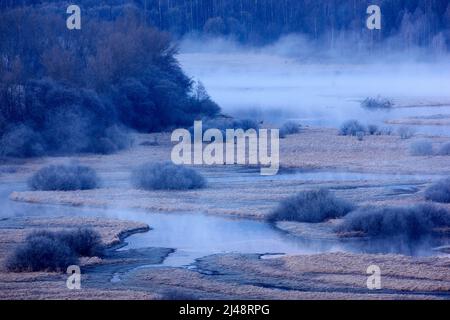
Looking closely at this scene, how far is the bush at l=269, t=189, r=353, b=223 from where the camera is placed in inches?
646

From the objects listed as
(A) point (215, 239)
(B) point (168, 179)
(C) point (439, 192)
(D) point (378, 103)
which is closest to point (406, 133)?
(D) point (378, 103)

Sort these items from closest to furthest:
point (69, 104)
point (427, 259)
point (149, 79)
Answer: point (427, 259), point (69, 104), point (149, 79)

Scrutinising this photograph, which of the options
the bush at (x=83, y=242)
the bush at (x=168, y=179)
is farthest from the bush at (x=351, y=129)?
the bush at (x=83, y=242)

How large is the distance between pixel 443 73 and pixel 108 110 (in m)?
10.7

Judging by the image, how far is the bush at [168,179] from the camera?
20266mm

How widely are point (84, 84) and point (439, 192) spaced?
652 inches

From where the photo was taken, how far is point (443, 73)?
3022 centimetres

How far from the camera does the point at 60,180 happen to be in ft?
66.8

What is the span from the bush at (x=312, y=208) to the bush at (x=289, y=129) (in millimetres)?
13151

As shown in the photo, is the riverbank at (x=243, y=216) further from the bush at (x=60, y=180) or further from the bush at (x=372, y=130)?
the bush at (x=372, y=130)

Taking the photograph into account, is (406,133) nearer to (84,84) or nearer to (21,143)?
(84,84)

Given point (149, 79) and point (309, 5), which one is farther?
point (149, 79)
